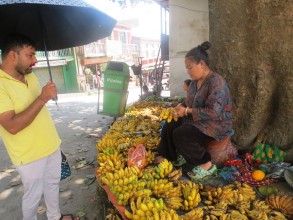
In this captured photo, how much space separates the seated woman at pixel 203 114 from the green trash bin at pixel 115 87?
427 centimetres

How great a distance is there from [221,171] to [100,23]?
2.42m

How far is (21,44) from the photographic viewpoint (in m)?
A: 2.33

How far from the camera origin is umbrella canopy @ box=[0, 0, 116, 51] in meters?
2.55

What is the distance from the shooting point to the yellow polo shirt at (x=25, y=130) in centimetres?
226

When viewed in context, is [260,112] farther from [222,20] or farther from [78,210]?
[78,210]

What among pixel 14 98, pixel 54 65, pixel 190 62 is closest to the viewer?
pixel 14 98

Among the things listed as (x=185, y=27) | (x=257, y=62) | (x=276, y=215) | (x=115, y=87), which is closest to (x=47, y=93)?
(x=276, y=215)

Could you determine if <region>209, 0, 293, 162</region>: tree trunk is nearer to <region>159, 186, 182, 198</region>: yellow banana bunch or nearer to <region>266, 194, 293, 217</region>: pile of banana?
<region>266, 194, 293, 217</region>: pile of banana

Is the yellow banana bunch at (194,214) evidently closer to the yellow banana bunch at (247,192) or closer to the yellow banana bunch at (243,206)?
the yellow banana bunch at (243,206)

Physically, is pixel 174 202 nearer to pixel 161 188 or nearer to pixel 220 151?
pixel 161 188

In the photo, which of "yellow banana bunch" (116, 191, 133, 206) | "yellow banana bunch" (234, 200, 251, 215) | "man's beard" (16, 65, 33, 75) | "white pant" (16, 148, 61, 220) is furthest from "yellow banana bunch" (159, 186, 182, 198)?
"man's beard" (16, 65, 33, 75)

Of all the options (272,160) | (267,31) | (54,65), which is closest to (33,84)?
(267,31)

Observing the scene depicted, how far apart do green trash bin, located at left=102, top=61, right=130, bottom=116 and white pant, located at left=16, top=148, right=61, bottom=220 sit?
4.68 metres

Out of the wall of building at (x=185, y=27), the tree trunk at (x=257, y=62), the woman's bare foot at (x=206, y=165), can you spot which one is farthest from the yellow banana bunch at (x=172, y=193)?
the wall of building at (x=185, y=27)
